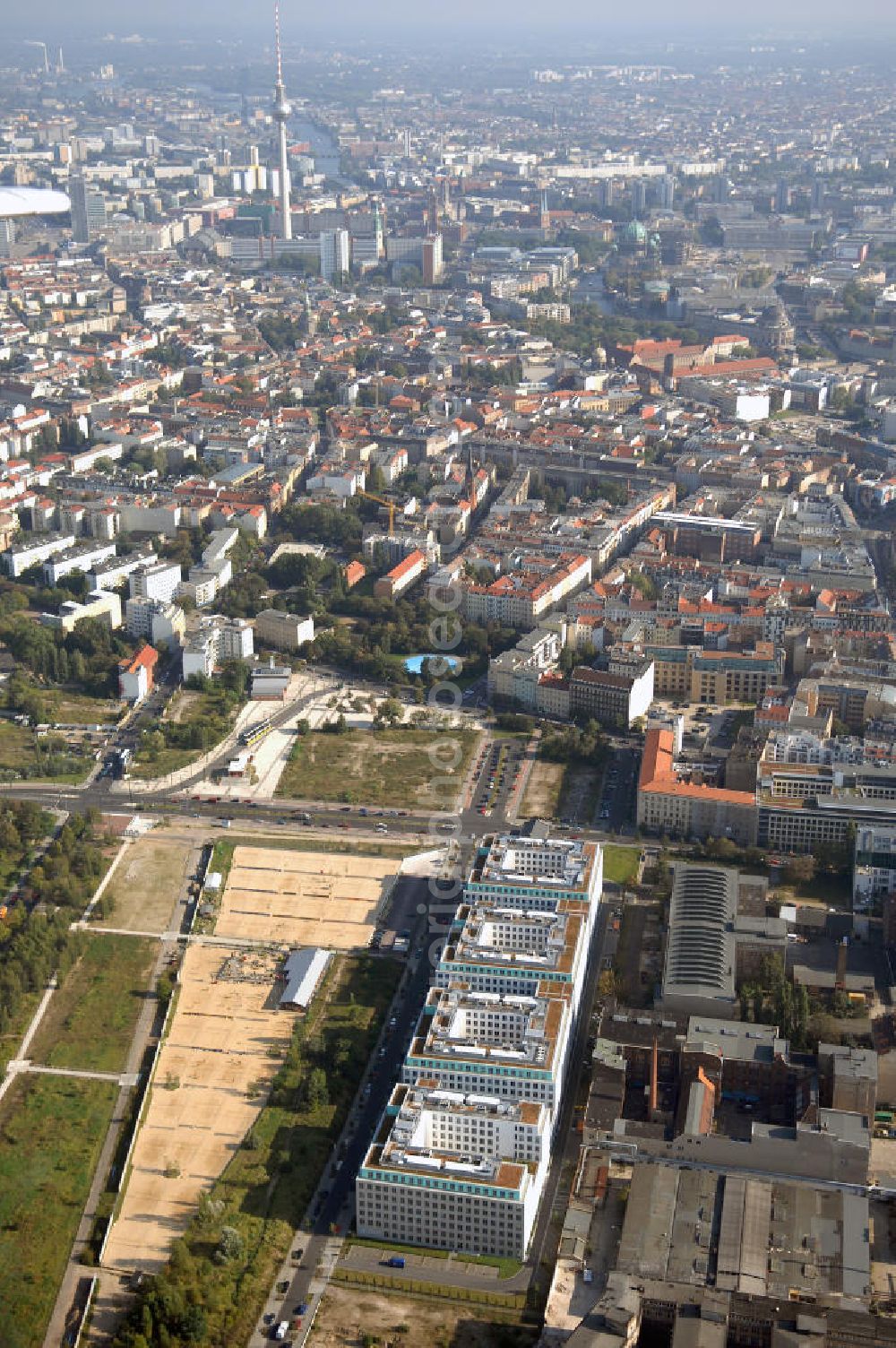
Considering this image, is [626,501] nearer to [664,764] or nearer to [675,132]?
[664,764]

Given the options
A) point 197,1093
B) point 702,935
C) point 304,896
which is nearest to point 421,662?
point 304,896

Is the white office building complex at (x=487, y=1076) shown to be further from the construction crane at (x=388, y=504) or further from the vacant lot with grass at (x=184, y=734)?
the construction crane at (x=388, y=504)

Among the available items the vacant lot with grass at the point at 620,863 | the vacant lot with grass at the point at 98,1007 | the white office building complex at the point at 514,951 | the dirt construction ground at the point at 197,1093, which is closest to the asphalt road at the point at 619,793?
the vacant lot with grass at the point at 620,863

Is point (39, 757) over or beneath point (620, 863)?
beneath

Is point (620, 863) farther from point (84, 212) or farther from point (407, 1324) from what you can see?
point (84, 212)

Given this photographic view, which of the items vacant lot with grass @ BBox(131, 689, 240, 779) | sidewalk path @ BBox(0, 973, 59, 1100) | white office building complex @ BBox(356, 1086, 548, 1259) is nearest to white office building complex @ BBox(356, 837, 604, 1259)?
white office building complex @ BBox(356, 1086, 548, 1259)
